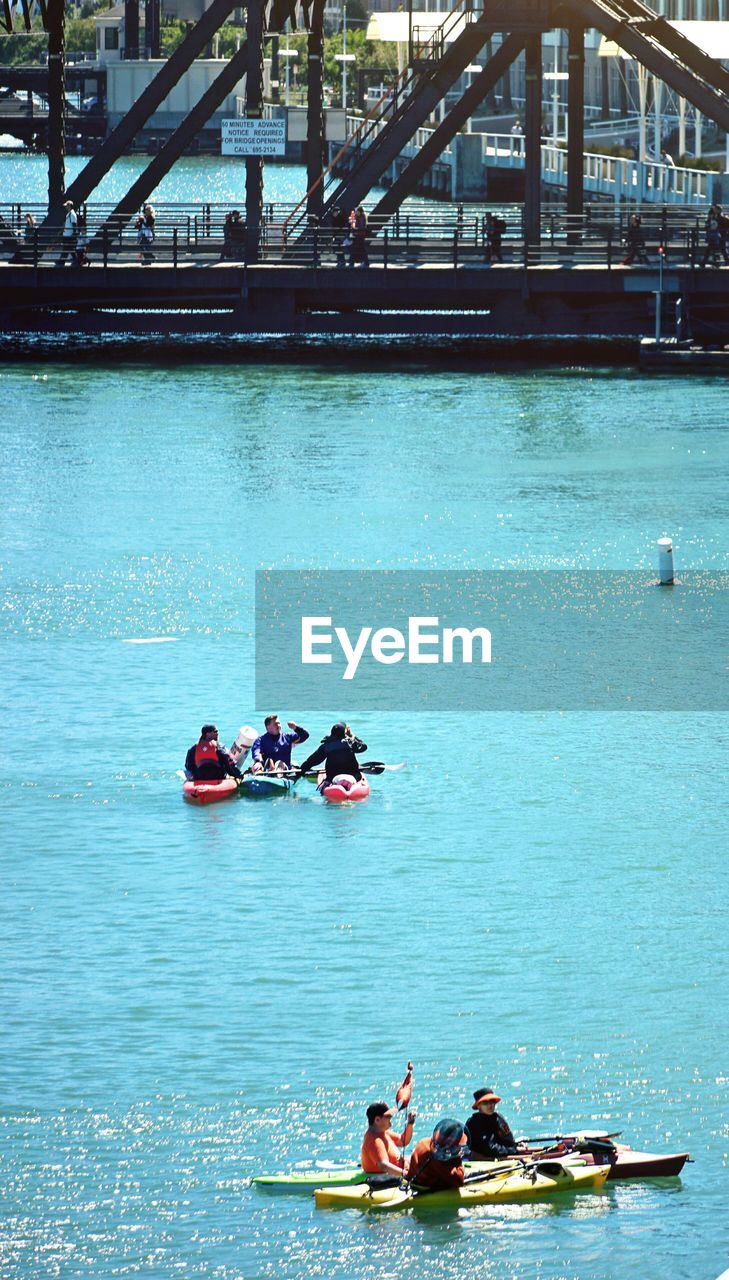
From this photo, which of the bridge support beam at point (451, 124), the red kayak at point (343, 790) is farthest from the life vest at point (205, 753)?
the bridge support beam at point (451, 124)

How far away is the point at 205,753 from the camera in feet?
104

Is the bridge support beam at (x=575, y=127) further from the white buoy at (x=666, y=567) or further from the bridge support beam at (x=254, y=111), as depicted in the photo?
the white buoy at (x=666, y=567)

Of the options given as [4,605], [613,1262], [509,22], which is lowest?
[613,1262]

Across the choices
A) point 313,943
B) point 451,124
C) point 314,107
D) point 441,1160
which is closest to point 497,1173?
point 441,1160

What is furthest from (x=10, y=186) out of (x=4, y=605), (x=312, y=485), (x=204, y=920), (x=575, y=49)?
(x=204, y=920)

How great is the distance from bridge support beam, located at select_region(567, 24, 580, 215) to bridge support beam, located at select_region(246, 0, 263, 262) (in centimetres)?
1292

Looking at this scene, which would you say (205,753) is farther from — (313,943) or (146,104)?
(146,104)

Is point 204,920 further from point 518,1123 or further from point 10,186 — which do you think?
point 10,186

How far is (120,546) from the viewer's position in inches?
1905

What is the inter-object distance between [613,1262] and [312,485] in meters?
36.1

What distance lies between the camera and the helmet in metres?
20.4

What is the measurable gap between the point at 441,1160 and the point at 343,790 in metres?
11.5

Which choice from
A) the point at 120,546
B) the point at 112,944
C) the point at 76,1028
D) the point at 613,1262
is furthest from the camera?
the point at 120,546

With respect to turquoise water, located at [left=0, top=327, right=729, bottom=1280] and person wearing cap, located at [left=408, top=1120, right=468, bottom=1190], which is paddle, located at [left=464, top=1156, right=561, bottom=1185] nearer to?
person wearing cap, located at [left=408, top=1120, right=468, bottom=1190]
